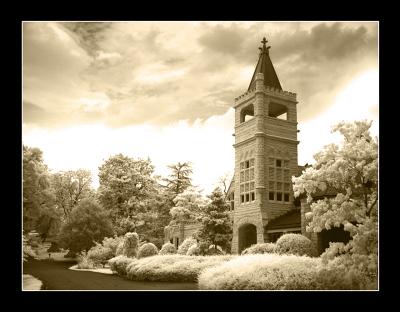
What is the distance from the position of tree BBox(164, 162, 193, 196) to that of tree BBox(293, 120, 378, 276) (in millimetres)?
3691

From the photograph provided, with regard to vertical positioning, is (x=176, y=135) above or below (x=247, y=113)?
below

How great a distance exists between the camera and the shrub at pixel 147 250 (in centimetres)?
1506

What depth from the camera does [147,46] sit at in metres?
13.0

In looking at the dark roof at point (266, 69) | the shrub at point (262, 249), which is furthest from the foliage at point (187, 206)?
the dark roof at point (266, 69)

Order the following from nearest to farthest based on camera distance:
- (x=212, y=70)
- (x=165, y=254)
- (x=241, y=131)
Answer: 1. (x=212, y=70)
2. (x=165, y=254)
3. (x=241, y=131)

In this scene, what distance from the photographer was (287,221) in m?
15.7

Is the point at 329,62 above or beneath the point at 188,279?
above

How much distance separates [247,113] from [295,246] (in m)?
5.25

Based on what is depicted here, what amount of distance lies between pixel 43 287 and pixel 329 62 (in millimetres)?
10207

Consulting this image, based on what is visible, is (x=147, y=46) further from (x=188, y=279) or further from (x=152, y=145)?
(x=188, y=279)

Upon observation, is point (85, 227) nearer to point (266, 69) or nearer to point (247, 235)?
point (247, 235)

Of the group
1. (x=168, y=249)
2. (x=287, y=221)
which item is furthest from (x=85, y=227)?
(x=287, y=221)

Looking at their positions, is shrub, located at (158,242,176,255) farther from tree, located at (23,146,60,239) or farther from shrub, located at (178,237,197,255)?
tree, located at (23,146,60,239)
